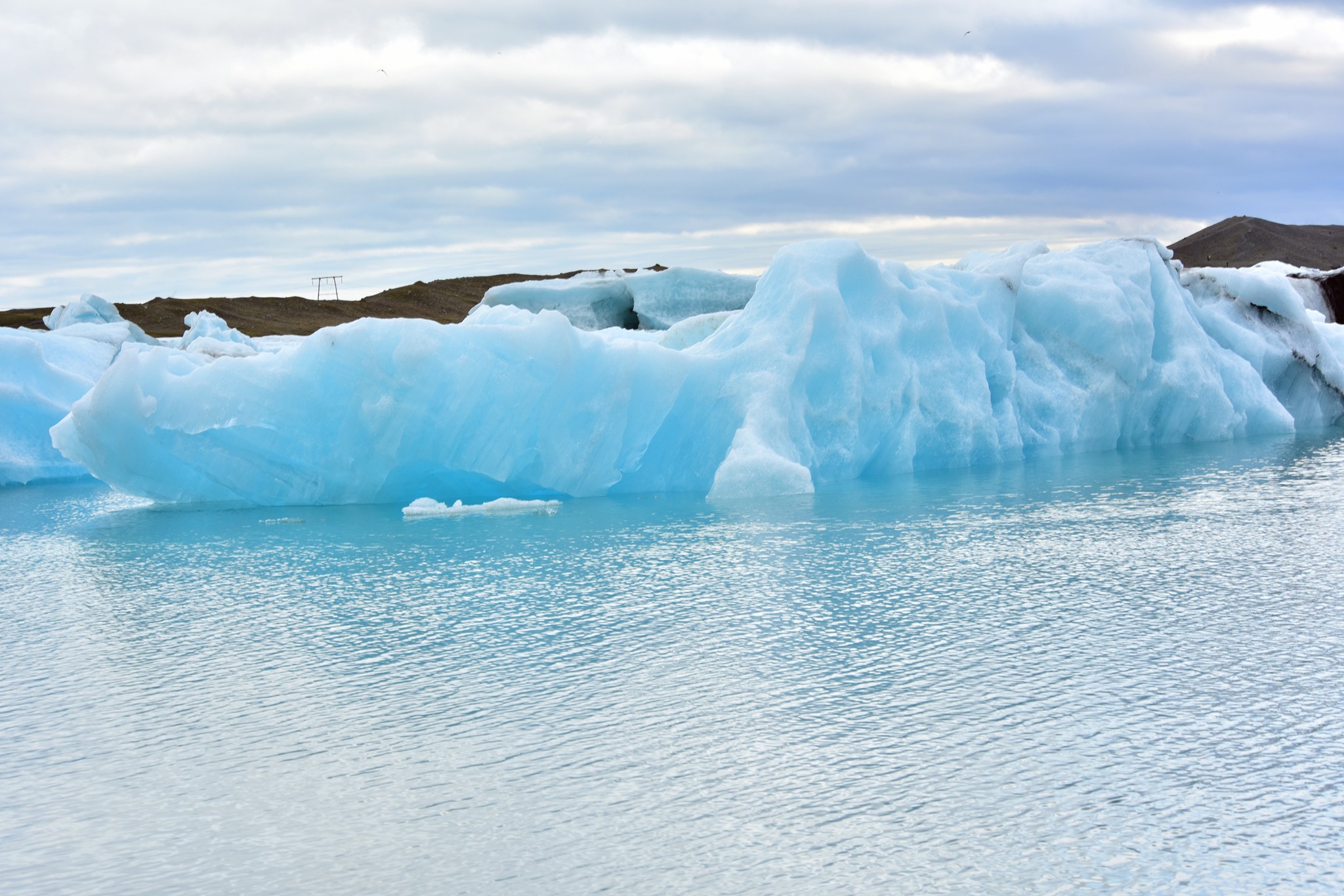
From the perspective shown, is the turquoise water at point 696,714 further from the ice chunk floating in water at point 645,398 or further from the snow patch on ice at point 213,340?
the snow patch on ice at point 213,340

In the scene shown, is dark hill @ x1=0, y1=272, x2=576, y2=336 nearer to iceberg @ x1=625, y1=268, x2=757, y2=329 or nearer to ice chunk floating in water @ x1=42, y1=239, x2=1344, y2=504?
iceberg @ x1=625, y1=268, x2=757, y2=329

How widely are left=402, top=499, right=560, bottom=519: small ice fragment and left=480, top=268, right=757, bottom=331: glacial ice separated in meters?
7.79

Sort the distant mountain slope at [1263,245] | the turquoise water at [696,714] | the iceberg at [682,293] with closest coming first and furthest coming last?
the turquoise water at [696,714] → the iceberg at [682,293] → the distant mountain slope at [1263,245]

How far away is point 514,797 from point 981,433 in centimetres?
773

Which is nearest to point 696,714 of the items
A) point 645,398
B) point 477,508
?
point 477,508

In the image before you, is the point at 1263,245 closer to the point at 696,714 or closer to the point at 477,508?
the point at 477,508

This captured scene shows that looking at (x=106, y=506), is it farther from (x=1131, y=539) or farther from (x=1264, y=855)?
(x=1264, y=855)

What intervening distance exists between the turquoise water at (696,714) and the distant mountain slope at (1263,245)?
1115 inches

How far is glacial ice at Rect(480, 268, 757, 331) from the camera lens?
1616 cm

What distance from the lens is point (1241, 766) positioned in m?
2.95

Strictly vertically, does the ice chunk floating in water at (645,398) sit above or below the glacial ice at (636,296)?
below

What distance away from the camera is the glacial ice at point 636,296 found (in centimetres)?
1616

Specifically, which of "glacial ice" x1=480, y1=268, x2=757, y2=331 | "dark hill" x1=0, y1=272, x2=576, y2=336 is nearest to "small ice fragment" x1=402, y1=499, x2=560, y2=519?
"glacial ice" x1=480, y1=268, x2=757, y2=331

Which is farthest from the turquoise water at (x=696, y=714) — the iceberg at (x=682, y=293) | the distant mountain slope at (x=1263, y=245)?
the distant mountain slope at (x=1263, y=245)
